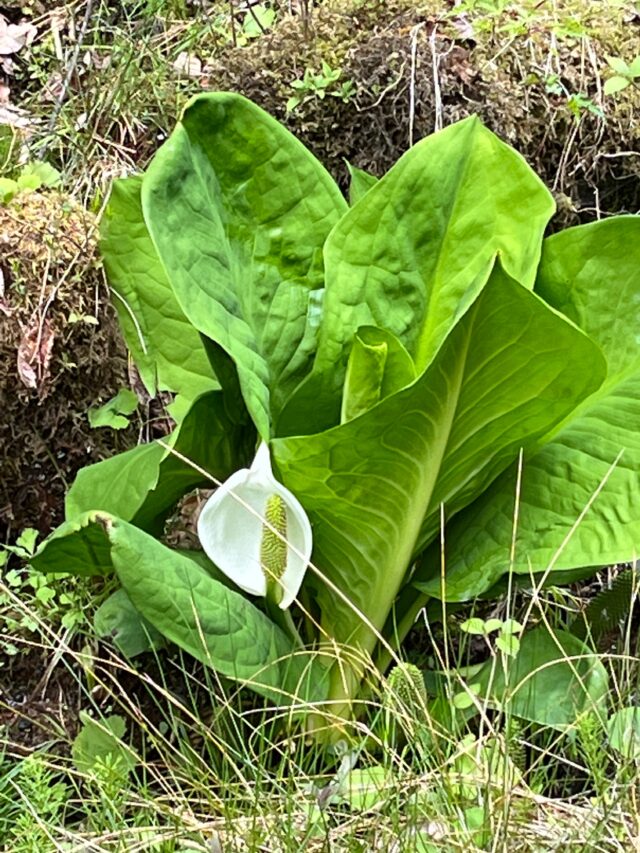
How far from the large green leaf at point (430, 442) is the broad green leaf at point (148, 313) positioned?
27 centimetres

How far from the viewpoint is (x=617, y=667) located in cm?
120

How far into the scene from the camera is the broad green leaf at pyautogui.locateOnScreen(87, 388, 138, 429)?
4.44 ft

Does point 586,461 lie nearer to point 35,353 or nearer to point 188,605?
point 188,605

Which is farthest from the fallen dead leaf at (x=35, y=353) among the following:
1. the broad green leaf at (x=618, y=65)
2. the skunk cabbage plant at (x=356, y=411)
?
the broad green leaf at (x=618, y=65)

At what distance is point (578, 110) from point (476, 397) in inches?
28.7

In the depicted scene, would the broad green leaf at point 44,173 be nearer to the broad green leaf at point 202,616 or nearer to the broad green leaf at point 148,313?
the broad green leaf at point 148,313

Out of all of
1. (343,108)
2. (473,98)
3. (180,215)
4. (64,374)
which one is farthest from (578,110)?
(64,374)

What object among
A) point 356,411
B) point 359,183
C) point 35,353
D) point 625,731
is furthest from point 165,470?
point 625,731

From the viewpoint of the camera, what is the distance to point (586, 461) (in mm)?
1135

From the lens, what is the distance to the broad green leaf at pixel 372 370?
1015mm

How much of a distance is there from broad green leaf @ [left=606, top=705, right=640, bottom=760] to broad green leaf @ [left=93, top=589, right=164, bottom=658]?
0.53 metres

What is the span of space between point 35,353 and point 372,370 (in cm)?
53

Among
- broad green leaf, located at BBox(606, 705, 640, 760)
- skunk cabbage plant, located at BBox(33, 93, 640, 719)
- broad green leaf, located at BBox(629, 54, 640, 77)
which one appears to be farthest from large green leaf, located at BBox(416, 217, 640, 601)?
broad green leaf, located at BBox(629, 54, 640, 77)

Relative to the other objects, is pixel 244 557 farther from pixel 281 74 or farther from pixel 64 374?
pixel 281 74
